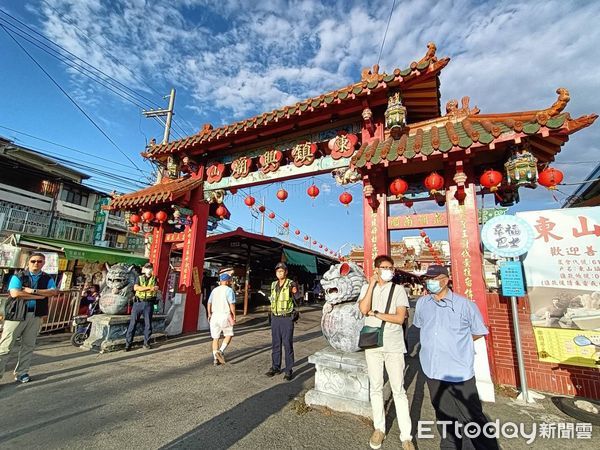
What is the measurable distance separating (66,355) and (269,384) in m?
4.64

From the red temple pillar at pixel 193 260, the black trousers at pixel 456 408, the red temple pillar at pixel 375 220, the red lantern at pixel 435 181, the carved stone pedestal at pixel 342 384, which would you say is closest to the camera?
the black trousers at pixel 456 408

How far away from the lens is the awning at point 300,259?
1471cm

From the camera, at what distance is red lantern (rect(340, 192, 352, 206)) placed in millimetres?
6215

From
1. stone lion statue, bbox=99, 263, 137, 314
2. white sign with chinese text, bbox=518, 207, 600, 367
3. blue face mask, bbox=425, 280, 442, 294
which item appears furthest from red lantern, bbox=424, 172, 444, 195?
stone lion statue, bbox=99, 263, 137, 314

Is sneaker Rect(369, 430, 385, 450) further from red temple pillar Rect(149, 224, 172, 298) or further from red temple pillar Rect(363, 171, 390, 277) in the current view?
red temple pillar Rect(149, 224, 172, 298)

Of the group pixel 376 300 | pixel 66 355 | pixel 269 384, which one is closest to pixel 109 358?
pixel 66 355

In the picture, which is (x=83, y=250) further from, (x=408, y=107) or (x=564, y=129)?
(x=564, y=129)

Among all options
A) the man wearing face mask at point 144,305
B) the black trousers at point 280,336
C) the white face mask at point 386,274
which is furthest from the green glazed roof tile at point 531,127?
the man wearing face mask at point 144,305

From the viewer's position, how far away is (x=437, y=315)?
2.80m

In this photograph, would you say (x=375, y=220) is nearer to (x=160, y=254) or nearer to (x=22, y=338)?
(x=22, y=338)

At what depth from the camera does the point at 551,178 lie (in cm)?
441

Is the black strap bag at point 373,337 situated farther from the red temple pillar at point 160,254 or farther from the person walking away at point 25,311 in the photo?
the red temple pillar at point 160,254

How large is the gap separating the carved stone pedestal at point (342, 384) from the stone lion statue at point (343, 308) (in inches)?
7.8

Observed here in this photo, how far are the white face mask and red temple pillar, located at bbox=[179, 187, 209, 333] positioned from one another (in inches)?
264
